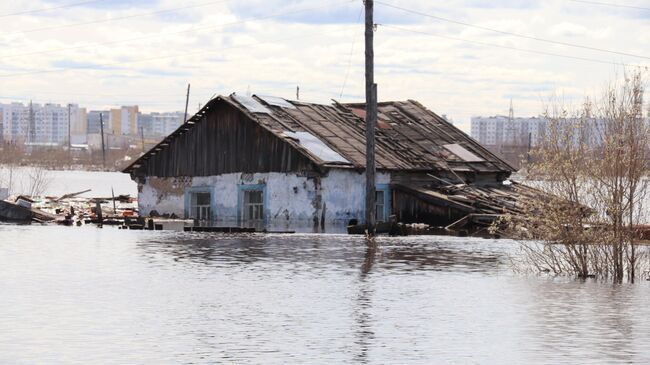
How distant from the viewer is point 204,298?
996 inches

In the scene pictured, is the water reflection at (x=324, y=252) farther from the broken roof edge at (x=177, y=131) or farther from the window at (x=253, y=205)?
the broken roof edge at (x=177, y=131)

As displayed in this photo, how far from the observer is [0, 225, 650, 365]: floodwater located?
60.6 ft

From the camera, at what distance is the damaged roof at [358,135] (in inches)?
2057

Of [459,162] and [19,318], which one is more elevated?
[459,162]

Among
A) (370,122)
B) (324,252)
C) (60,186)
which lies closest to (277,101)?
(370,122)

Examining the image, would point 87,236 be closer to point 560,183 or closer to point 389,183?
point 389,183

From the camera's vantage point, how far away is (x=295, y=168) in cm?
5094

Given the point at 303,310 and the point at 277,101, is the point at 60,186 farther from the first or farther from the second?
the point at 303,310

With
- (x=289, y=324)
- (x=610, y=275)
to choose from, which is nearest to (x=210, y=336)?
(x=289, y=324)

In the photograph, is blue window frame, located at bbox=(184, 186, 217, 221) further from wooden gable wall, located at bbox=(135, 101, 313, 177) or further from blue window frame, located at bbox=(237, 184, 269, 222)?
blue window frame, located at bbox=(237, 184, 269, 222)

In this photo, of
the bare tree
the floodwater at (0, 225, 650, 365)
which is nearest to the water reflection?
the floodwater at (0, 225, 650, 365)

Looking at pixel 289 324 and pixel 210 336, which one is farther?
pixel 289 324

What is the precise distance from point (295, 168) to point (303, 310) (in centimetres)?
2758

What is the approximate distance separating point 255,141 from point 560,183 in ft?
86.1
